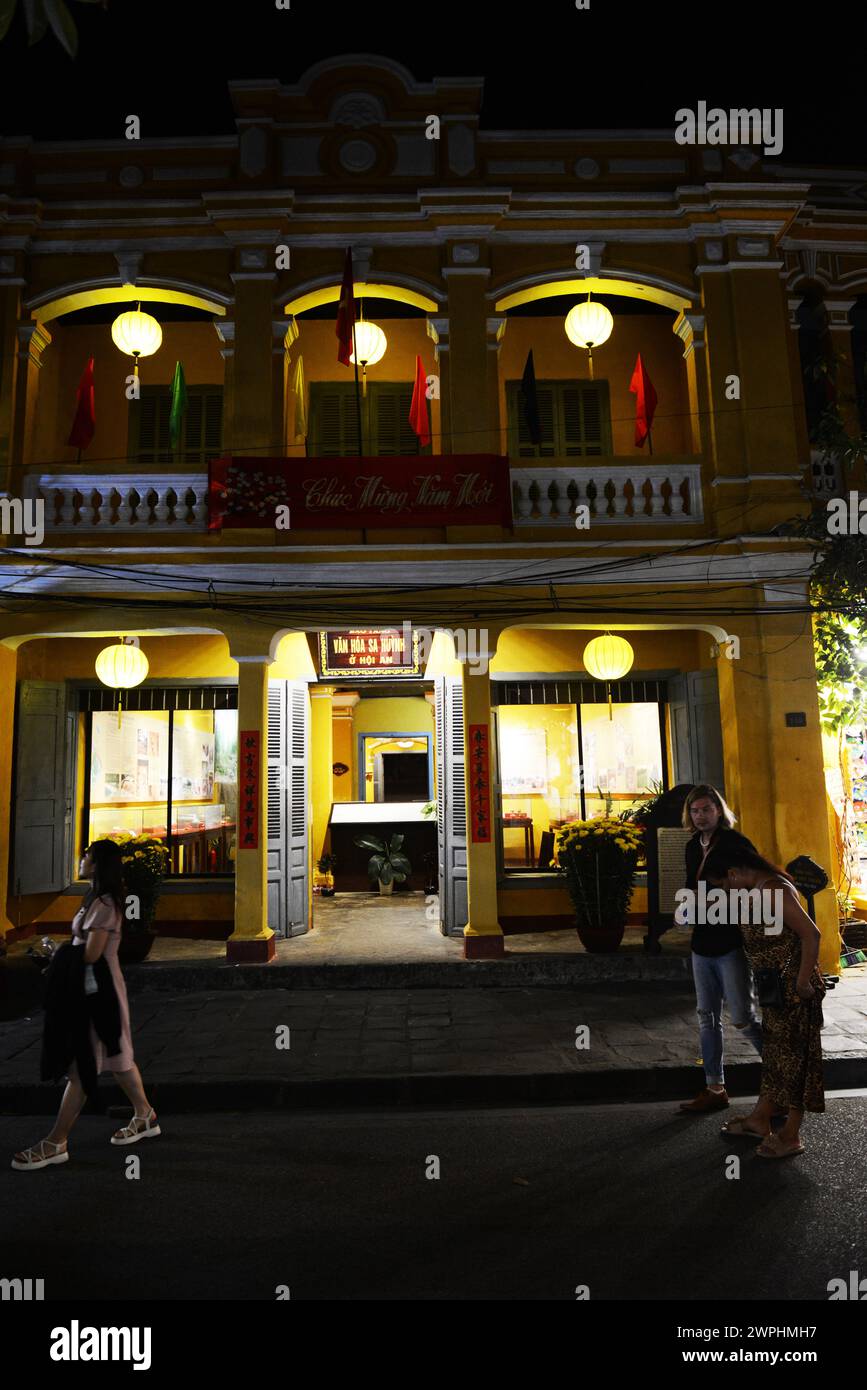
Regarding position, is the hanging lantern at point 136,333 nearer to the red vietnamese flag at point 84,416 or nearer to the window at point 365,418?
the red vietnamese flag at point 84,416

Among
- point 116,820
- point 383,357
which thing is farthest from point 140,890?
point 383,357

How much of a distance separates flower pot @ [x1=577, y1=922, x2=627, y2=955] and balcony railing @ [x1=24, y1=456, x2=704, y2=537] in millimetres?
4632

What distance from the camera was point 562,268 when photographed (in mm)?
10383

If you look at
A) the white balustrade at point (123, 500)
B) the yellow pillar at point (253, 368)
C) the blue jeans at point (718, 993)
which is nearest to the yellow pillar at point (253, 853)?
the white balustrade at point (123, 500)

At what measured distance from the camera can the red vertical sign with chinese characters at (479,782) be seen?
9531mm

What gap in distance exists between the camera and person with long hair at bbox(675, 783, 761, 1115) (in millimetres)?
5207

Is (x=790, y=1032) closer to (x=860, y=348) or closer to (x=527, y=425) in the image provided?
(x=527, y=425)

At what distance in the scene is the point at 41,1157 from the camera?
480 centimetres

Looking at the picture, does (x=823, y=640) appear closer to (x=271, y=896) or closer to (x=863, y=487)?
(x=863, y=487)

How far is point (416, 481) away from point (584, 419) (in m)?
3.17

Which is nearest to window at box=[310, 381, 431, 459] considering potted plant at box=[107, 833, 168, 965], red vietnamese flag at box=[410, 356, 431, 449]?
red vietnamese flag at box=[410, 356, 431, 449]

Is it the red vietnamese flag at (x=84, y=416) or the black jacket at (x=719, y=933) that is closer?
the black jacket at (x=719, y=933)

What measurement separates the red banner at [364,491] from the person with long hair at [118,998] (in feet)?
18.2

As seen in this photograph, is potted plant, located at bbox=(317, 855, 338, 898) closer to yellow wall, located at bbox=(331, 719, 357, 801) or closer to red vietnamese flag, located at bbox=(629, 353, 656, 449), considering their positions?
yellow wall, located at bbox=(331, 719, 357, 801)
